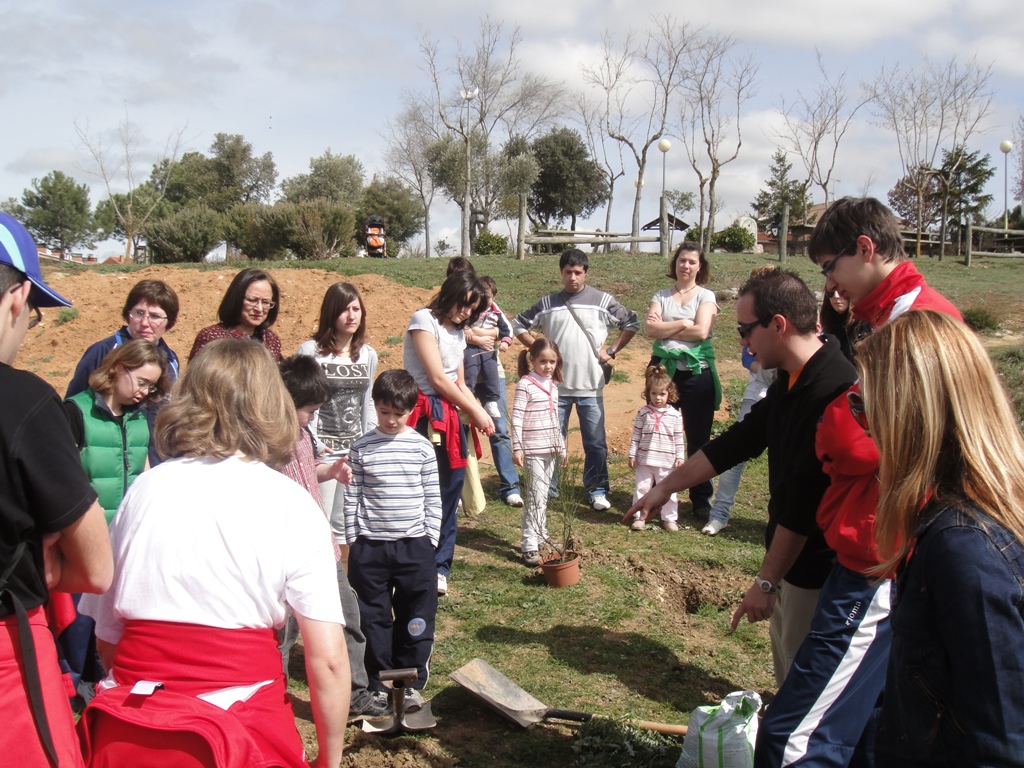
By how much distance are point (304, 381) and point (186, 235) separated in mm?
22401

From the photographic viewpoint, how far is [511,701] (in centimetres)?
366

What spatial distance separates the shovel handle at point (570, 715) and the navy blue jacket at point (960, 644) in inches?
81.3

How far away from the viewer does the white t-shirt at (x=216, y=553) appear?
177 cm

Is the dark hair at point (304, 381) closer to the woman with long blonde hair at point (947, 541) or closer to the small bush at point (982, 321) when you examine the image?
the woman with long blonde hair at point (947, 541)

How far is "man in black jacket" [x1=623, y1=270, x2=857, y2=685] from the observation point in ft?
8.97

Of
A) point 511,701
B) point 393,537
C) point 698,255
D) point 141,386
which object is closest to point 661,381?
point 698,255

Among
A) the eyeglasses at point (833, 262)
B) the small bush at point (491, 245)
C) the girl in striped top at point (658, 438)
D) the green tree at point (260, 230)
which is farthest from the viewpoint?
the small bush at point (491, 245)

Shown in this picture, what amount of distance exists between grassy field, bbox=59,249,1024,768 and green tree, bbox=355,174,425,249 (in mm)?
34240

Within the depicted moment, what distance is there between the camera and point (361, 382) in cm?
469

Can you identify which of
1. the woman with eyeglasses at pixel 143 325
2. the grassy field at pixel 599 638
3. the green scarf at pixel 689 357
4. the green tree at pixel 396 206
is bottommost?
the grassy field at pixel 599 638

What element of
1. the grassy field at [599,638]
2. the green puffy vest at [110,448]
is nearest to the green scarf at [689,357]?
the grassy field at [599,638]

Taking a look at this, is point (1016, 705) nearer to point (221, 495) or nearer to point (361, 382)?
point (221, 495)

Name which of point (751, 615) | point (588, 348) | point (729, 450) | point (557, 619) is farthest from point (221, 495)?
point (588, 348)

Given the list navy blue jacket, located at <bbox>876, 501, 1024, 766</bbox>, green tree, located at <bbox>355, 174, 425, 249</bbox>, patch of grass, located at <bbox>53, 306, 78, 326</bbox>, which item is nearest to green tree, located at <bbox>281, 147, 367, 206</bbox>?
green tree, located at <bbox>355, 174, 425, 249</bbox>
